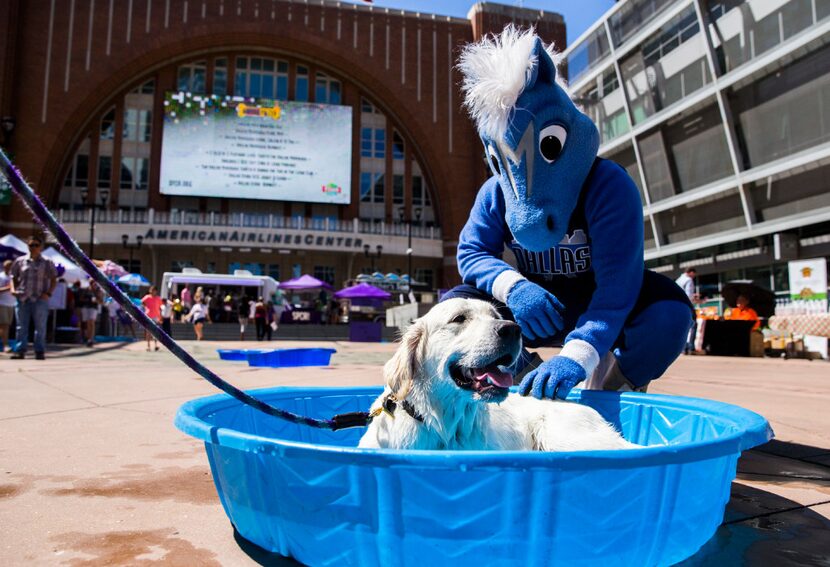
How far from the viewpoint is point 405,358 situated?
2104mm

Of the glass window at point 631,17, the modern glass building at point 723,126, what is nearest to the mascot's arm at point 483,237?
the modern glass building at point 723,126

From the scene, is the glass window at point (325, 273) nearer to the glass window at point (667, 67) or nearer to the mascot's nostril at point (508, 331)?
the glass window at point (667, 67)

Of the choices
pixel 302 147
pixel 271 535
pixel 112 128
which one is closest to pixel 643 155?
pixel 302 147

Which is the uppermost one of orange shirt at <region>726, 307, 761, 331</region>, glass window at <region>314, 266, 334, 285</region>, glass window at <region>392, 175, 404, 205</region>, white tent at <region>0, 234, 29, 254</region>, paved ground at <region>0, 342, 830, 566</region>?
glass window at <region>392, 175, 404, 205</region>

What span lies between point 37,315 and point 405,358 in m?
9.33

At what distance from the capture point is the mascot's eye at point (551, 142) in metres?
2.56

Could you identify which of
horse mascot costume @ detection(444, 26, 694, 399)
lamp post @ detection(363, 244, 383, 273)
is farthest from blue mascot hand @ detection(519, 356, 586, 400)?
lamp post @ detection(363, 244, 383, 273)

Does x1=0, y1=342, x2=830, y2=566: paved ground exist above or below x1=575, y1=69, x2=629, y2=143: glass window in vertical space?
below

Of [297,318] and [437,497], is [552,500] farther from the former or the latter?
[297,318]

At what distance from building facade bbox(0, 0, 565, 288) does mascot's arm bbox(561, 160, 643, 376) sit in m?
35.8

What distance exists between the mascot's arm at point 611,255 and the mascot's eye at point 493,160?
0.45m

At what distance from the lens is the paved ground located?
1.63 m

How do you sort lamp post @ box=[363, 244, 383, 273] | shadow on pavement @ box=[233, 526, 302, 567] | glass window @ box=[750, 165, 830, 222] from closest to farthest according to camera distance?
shadow on pavement @ box=[233, 526, 302, 567]
glass window @ box=[750, 165, 830, 222]
lamp post @ box=[363, 244, 383, 273]

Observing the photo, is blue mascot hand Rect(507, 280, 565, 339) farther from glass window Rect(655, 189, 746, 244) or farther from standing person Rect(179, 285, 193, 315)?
glass window Rect(655, 189, 746, 244)
